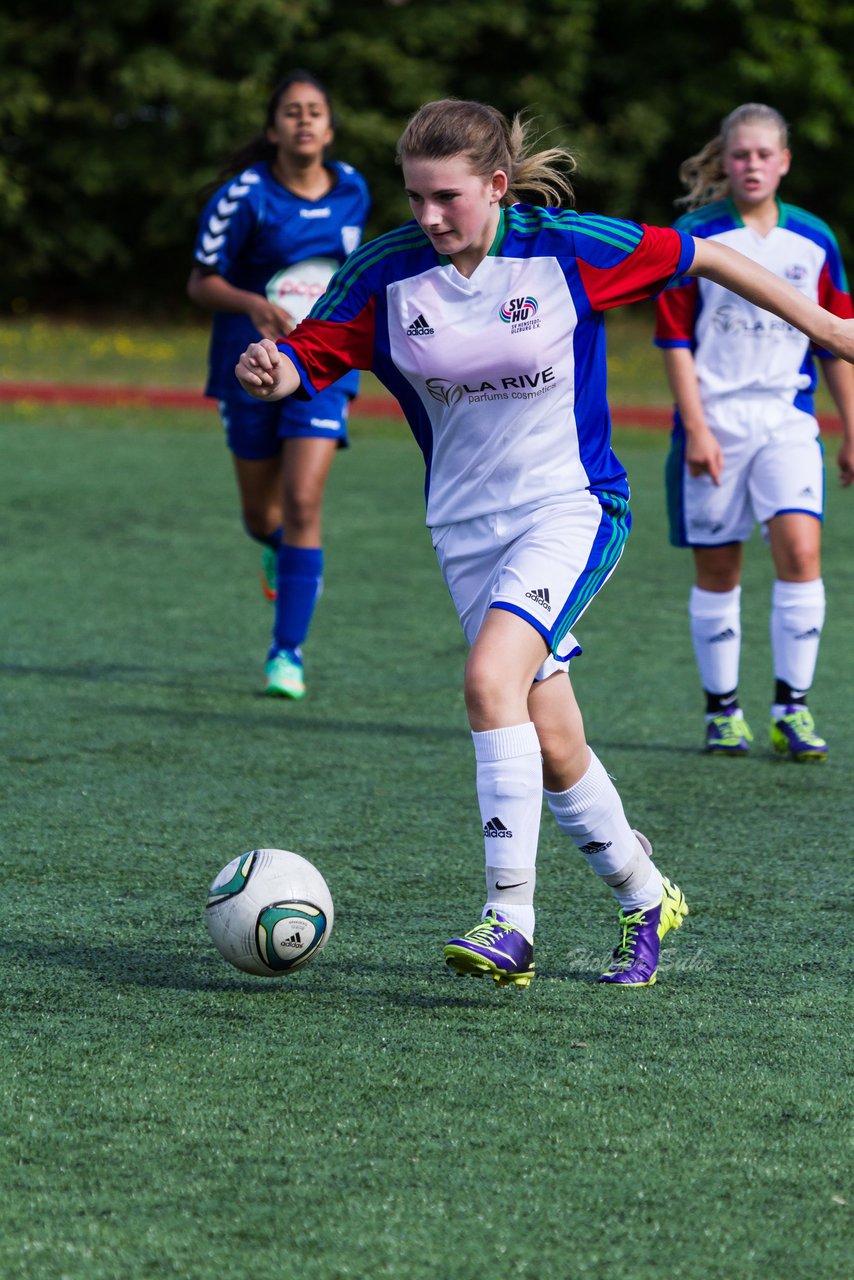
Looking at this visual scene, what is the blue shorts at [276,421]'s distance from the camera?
23.0ft

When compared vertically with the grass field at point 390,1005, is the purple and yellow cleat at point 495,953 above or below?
above

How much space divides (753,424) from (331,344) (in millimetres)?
2620

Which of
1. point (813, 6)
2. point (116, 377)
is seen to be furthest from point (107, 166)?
point (813, 6)

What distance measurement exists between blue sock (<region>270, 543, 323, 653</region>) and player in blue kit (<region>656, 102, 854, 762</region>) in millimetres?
1513

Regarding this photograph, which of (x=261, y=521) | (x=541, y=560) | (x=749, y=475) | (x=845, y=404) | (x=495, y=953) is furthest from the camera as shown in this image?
(x=261, y=521)

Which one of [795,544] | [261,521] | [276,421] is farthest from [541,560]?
[261,521]

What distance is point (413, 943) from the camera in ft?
13.5

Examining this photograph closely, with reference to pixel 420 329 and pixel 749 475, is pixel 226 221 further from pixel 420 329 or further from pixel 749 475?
pixel 420 329

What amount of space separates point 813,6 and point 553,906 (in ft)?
98.7

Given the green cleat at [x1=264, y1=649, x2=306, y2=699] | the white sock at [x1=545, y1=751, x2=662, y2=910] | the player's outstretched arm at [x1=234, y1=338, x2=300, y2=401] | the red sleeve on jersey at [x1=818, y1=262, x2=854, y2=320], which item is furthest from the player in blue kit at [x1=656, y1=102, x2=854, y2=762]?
the player's outstretched arm at [x1=234, y1=338, x2=300, y2=401]

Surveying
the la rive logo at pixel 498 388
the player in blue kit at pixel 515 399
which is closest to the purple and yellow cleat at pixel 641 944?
the player in blue kit at pixel 515 399

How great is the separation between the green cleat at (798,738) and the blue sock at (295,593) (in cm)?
188

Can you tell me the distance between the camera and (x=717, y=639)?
6332mm

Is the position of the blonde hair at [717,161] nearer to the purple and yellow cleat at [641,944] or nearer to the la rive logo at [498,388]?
the la rive logo at [498,388]
